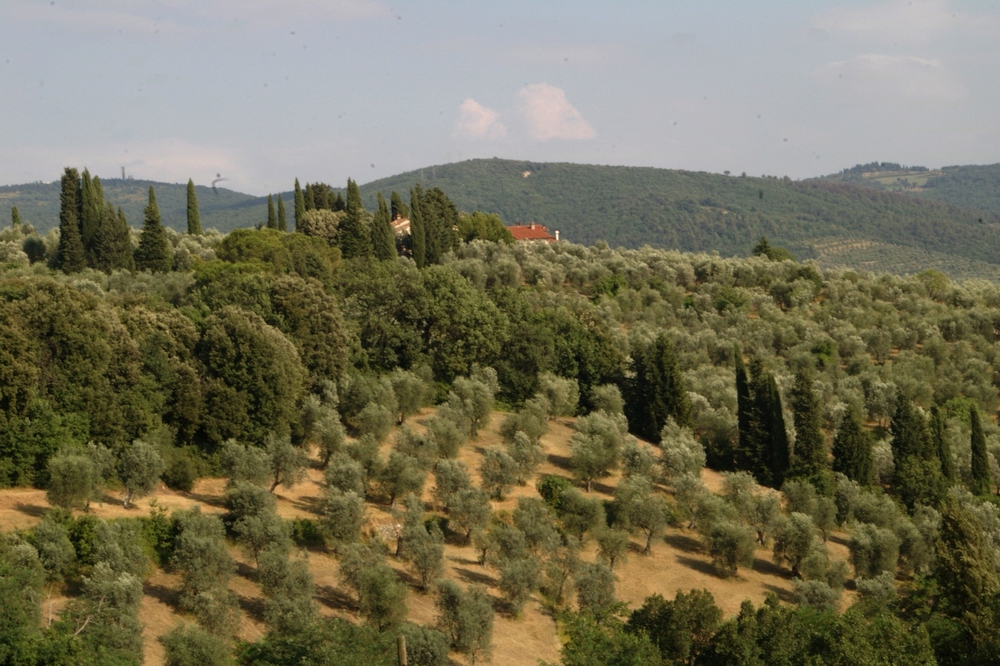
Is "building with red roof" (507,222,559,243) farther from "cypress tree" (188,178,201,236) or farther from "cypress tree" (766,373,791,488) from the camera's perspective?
"cypress tree" (766,373,791,488)

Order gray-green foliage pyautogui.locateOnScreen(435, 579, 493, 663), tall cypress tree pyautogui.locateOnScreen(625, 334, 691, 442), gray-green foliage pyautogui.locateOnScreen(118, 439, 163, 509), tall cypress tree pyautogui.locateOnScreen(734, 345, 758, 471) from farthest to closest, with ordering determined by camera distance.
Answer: tall cypress tree pyautogui.locateOnScreen(625, 334, 691, 442) → tall cypress tree pyautogui.locateOnScreen(734, 345, 758, 471) → gray-green foliage pyautogui.locateOnScreen(118, 439, 163, 509) → gray-green foliage pyautogui.locateOnScreen(435, 579, 493, 663)

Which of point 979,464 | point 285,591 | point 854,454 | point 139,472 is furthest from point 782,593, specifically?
point 139,472

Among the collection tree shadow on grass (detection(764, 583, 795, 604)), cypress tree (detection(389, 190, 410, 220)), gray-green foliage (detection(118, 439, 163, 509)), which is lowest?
tree shadow on grass (detection(764, 583, 795, 604))

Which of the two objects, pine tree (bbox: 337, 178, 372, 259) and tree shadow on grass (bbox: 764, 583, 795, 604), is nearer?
tree shadow on grass (bbox: 764, 583, 795, 604)

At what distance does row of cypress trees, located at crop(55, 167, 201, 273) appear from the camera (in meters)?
63.2

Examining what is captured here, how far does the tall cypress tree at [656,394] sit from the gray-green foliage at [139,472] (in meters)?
25.8

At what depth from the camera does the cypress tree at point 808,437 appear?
46.8 meters

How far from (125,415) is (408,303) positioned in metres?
19.1

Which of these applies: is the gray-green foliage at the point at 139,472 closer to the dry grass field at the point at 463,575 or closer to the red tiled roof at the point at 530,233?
the dry grass field at the point at 463,575

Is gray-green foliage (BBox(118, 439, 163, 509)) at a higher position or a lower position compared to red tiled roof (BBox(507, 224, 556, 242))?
lower

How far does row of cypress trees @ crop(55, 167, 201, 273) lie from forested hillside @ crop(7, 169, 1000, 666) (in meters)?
0.15

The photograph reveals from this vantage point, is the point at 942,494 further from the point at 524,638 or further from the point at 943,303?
the point at 943,303

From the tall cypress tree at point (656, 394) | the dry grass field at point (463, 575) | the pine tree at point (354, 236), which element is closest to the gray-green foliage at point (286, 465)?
the dry grass field at point (463, 575)

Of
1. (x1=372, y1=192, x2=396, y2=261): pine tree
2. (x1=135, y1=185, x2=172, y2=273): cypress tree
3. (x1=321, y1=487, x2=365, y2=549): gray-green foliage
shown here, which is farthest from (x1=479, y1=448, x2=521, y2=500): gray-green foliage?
(x1=135, y1=185, x2=172, y2=273): cypress tree
